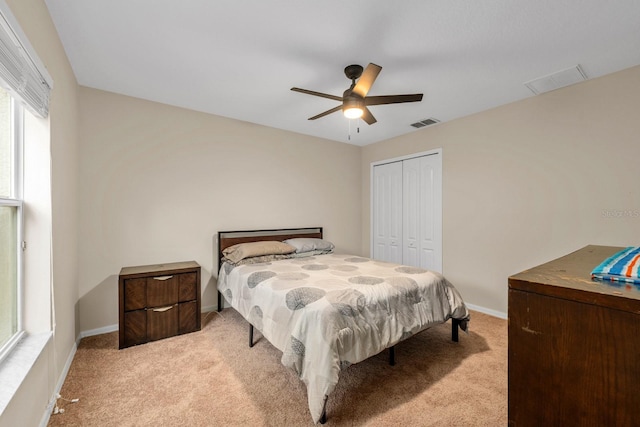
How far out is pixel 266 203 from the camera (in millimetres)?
3996

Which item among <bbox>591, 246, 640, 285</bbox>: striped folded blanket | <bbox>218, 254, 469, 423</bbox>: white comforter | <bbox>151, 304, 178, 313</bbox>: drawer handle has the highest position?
<bbox>591, 246, 640, 285</bbox>: striped folded blanket

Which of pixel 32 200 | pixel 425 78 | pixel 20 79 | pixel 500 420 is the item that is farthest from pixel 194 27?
pixel 500 420

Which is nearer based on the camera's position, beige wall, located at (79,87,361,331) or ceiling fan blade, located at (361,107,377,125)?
ceiling fan blade, located at (361,107,377,125)

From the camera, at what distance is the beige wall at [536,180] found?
2.51 m

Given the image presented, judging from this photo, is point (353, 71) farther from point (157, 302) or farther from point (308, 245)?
point (157, 302)

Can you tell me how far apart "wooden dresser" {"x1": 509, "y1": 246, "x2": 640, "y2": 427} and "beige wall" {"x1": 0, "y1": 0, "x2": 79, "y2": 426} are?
1.90 metres

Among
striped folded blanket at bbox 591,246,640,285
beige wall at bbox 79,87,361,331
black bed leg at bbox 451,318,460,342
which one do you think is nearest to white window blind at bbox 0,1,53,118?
beige wall at bbox 79,87,361,331

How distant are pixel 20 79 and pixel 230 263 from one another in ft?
7.53

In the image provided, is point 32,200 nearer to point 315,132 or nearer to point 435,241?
point 315,132

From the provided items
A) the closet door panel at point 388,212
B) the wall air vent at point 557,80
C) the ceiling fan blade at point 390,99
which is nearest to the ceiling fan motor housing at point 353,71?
the ceiling fan blade at point 390,99

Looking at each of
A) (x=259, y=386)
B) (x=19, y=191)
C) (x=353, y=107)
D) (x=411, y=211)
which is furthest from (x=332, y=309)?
(x=411, y=211)

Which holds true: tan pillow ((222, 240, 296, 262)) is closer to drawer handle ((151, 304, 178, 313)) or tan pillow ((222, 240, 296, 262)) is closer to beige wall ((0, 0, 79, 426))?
drawer handle ((151, 304, 178, 313))

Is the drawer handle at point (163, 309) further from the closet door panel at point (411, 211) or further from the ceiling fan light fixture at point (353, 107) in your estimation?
the closet door panel at point (411, 211)

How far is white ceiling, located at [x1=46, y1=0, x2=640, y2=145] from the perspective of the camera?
5.78ft
